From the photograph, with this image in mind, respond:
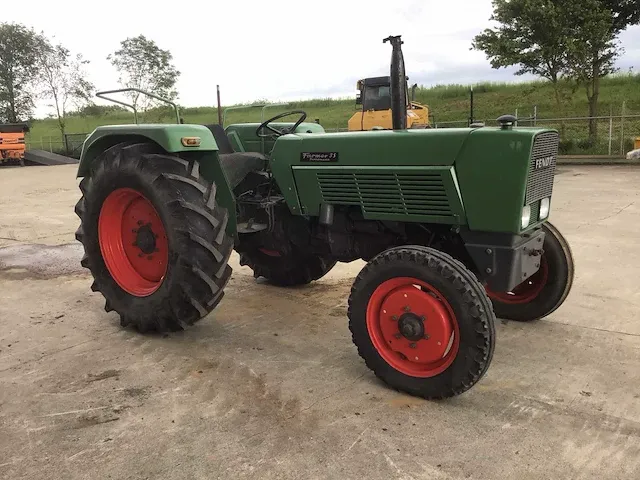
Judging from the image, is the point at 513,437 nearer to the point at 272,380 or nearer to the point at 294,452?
the point at 294,452

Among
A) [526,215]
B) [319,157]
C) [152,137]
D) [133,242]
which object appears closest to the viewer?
[526,215]

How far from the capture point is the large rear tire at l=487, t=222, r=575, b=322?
150 inches

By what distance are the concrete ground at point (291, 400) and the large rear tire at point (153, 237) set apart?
27 centimetres

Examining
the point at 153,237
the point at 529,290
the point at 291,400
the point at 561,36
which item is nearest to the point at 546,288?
the point at 529,290

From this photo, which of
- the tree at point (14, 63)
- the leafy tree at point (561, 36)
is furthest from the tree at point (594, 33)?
the tree at point (14, 63)

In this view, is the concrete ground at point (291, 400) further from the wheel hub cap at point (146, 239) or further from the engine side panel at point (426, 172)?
the engine side panel at point (426, 172)

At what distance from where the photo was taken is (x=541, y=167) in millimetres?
3129

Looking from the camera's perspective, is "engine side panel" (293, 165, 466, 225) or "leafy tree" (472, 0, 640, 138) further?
"leafy tree" (472, 0, 640, 138)

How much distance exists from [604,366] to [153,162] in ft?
9.99

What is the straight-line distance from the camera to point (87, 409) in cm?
291

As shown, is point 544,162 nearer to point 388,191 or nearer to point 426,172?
point 426,172

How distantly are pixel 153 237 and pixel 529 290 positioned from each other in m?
2.68

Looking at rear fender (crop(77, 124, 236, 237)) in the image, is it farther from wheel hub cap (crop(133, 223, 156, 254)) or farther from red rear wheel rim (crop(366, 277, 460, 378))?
red rear wheel rim (crop(366, 277, 460, 378))

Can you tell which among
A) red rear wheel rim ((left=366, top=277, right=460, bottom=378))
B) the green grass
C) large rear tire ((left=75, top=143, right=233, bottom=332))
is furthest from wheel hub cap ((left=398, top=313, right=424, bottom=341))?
the green grass
